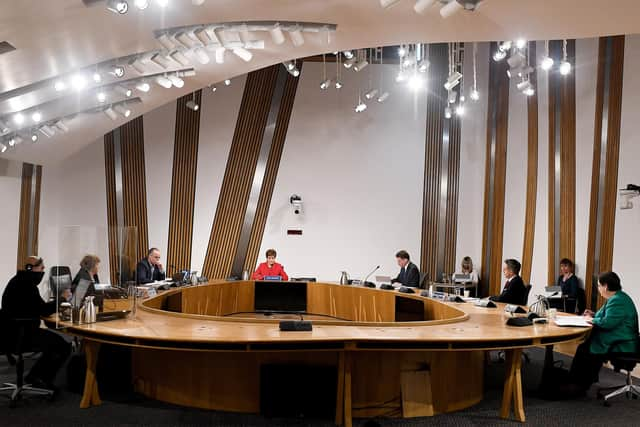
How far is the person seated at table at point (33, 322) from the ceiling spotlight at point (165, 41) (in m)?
2.17

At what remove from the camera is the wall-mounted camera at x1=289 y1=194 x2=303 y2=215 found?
35.0 ft

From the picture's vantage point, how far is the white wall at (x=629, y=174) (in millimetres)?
6488

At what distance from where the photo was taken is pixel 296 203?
10.7m

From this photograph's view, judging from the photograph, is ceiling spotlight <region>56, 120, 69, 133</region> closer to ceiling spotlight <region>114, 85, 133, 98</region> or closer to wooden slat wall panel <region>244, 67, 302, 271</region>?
ceiling spotlight <region>114, 85, 133, 98</region>

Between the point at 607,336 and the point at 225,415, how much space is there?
3.08 metres

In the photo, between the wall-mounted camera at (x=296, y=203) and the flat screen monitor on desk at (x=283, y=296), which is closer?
the flat screen monitor on desk at (x=283, y=296)

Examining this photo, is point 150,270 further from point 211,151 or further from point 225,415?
point 225,415

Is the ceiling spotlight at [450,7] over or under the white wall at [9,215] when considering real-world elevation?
over

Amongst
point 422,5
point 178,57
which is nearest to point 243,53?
point 178,57

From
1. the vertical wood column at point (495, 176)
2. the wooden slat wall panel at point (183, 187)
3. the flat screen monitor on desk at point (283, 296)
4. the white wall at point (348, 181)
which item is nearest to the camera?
the flat screen monitor on desk at point (283, 296)

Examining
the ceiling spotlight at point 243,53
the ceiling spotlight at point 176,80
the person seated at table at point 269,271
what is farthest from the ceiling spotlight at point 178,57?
the person seated at table at point 269,271

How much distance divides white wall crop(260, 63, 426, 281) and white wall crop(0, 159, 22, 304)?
4.30 meters

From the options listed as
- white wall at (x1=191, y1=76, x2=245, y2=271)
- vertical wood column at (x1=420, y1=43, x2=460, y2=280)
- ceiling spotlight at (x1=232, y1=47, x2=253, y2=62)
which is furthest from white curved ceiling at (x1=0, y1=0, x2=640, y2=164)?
vertical wood column at (x1=420, y1=43, x2=460, y2=280)

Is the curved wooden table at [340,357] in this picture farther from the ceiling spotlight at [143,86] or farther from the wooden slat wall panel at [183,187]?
the wooden slat wall panel at [183,187]
